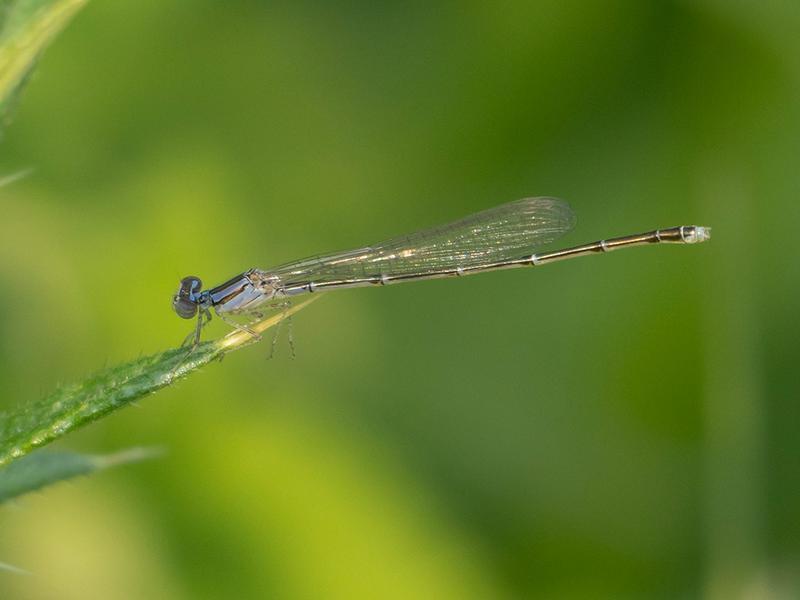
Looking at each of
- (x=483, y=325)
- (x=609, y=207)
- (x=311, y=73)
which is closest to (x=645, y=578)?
(x=483, y=325)

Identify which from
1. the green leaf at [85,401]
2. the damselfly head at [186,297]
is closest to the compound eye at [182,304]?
the damselfly head at [186,297]

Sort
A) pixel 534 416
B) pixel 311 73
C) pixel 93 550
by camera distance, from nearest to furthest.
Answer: pixel 93 550, pixel 534 416, pixel 311 73

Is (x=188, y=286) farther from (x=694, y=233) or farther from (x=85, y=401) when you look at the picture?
(x=85, y=401)

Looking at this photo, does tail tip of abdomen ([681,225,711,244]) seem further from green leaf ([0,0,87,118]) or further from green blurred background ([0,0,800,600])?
green leaf ([0,0,87,118])

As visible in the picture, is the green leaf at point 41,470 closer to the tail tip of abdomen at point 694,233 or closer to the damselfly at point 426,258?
the damselfly at point 426,258

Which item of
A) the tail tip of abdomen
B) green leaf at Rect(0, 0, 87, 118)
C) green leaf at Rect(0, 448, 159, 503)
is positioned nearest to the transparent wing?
the tail tip of abdomen

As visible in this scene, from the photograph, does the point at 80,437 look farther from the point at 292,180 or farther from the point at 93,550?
the point at 292,180
